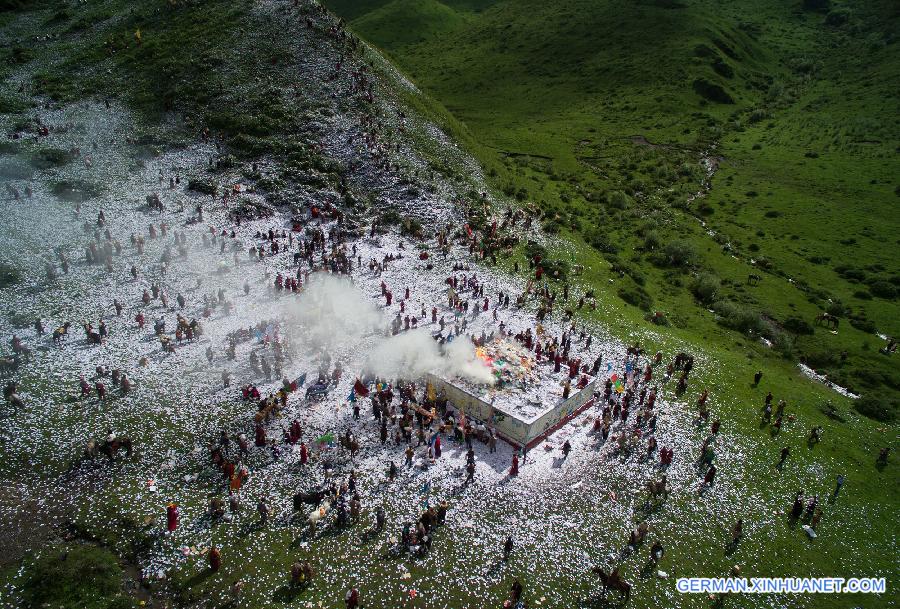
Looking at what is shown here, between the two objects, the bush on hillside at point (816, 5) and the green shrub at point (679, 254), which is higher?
the bush on hillside at point (816, 5)

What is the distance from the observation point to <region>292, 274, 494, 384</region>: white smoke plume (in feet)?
139

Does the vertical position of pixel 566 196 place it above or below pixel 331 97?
Result: below

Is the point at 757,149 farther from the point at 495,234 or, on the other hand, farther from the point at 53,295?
the point at 53,295

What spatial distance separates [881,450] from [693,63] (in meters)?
127

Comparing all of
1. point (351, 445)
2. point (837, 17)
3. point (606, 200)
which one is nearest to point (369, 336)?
point (351, 445)

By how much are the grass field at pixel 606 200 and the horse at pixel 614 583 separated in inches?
45.2

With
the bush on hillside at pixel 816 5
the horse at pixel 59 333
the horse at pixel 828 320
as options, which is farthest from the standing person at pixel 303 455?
the bush on hillside at pixel 816 5

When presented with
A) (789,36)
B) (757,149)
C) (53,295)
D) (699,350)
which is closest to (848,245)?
(757,149)

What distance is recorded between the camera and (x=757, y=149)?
12012 cm

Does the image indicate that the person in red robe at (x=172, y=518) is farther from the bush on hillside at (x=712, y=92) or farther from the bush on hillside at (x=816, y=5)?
the bush on hillside at (x=816, y=5)

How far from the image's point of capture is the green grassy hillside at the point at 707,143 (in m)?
70.8

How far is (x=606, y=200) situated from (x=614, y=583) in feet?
245

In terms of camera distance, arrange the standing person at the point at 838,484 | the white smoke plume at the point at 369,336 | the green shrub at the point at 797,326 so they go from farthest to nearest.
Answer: the green shrub at the point at 797,326
the white smoke plume at the point at 369,336
the standing person at the point at 838,484

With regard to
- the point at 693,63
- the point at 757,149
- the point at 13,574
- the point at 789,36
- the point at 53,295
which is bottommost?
the point at 13,574
